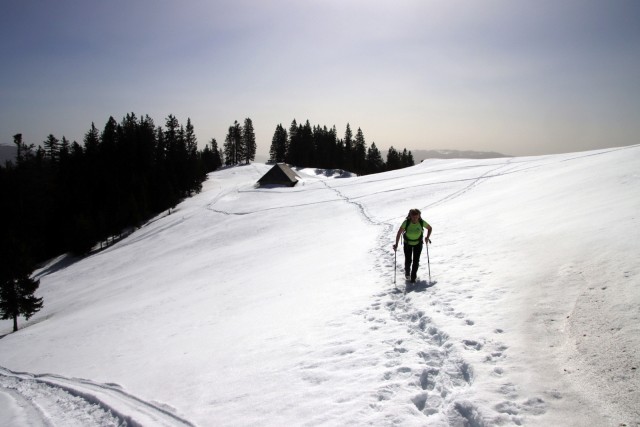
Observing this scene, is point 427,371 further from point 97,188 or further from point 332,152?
point 332,152

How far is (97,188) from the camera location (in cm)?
6325

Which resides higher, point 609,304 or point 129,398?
point 609,304

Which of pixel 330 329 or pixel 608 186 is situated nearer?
pixel 330 329

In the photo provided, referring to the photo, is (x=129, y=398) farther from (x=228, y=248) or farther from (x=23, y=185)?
(x=23, y=185)

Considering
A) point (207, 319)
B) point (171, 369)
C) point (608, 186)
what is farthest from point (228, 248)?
point (608, 186)

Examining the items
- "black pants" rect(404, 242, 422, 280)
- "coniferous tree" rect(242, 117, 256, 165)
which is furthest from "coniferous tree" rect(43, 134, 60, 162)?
"black pants" rect(404, 242, 422, 280)

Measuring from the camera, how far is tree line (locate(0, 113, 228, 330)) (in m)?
51.4

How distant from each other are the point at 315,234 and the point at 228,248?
745 cm

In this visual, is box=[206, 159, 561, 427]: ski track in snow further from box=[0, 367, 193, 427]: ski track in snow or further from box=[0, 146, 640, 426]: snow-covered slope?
box=[0, 367, 193, 427]: ski track in snow

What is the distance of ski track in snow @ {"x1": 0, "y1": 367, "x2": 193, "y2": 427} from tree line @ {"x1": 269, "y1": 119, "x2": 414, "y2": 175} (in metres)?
89.8

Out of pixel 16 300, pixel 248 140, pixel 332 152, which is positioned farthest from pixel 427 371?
pixel 248 140

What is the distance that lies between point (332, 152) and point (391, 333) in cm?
9554

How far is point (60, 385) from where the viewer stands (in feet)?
33.0

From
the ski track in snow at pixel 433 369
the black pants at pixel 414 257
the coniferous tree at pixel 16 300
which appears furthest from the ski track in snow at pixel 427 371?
the coniferous tree at pixel 16 300
